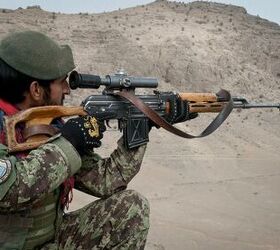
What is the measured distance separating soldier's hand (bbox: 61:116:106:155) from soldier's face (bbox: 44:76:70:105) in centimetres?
21

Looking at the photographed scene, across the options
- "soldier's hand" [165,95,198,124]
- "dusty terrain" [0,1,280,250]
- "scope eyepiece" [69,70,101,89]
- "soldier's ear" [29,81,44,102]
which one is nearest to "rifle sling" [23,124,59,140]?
"soldier's ear" [29,81,44,102]

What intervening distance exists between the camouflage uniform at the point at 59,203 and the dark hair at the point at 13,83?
353 mm

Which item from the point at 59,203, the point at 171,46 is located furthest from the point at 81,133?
the point at 171,46

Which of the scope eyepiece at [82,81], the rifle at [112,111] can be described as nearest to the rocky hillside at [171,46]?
the rifle at [112,111]

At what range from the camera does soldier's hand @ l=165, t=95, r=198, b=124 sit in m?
3.47

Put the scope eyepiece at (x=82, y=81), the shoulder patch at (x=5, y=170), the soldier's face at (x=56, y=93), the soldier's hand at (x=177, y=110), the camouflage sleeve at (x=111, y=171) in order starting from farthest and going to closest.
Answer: the soldier's hand at (x=177, y=110) < the camouflage sleeve at (x=111, y=171) < the scope eyepiece at (x=82, y=81) < the soldier's face at (x=56, y=93) < the shoulder patch at (x=5, y=170)

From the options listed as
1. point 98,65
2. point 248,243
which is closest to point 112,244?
point 248,243

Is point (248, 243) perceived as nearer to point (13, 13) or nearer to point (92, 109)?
point (92, 109)

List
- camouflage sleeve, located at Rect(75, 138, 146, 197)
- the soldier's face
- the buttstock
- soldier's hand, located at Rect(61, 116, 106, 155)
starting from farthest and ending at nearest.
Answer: camouflage sleeve, located at Rect(75, 138, 146, 197), the soldier's face, soldier's hand, located at Rect(61, 116, 106, 155), the buttstock

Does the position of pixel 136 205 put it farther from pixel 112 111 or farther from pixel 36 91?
pixel 36 91

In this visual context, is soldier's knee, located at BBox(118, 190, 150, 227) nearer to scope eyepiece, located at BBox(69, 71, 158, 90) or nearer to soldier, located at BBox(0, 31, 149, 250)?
soldier, located at BBox(0, 31, 149, 250)

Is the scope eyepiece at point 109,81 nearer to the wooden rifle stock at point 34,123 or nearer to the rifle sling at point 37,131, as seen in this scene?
the wooden rifle stock at point 34,123

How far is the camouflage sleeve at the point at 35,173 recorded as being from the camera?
7.70 ft

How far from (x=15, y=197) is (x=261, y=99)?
1874 cm
